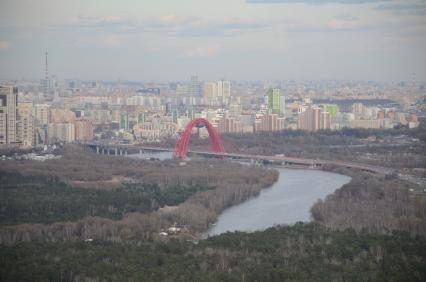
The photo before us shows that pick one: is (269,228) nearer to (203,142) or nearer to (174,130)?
(203,142)

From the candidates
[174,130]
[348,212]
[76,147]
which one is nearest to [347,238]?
[348,212]

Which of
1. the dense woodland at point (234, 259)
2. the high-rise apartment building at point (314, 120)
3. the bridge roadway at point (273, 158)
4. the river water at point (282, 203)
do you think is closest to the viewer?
the dense woodland at point (234, 259)

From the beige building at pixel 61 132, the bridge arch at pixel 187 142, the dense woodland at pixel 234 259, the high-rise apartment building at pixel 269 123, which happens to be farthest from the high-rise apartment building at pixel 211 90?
the dense woodland at pixel 234 259

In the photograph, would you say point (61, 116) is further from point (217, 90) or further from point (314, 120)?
point (217, 90)

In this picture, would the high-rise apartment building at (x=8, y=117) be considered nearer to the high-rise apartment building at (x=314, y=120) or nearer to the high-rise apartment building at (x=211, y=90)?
the high-rise apartment building at (x=314, y=120)

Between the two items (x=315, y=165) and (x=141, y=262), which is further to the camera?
(x=315, y=165)

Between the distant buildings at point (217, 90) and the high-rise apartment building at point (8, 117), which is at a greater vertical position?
the distant buildings at point (217, 90)

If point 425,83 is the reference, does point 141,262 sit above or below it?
below
